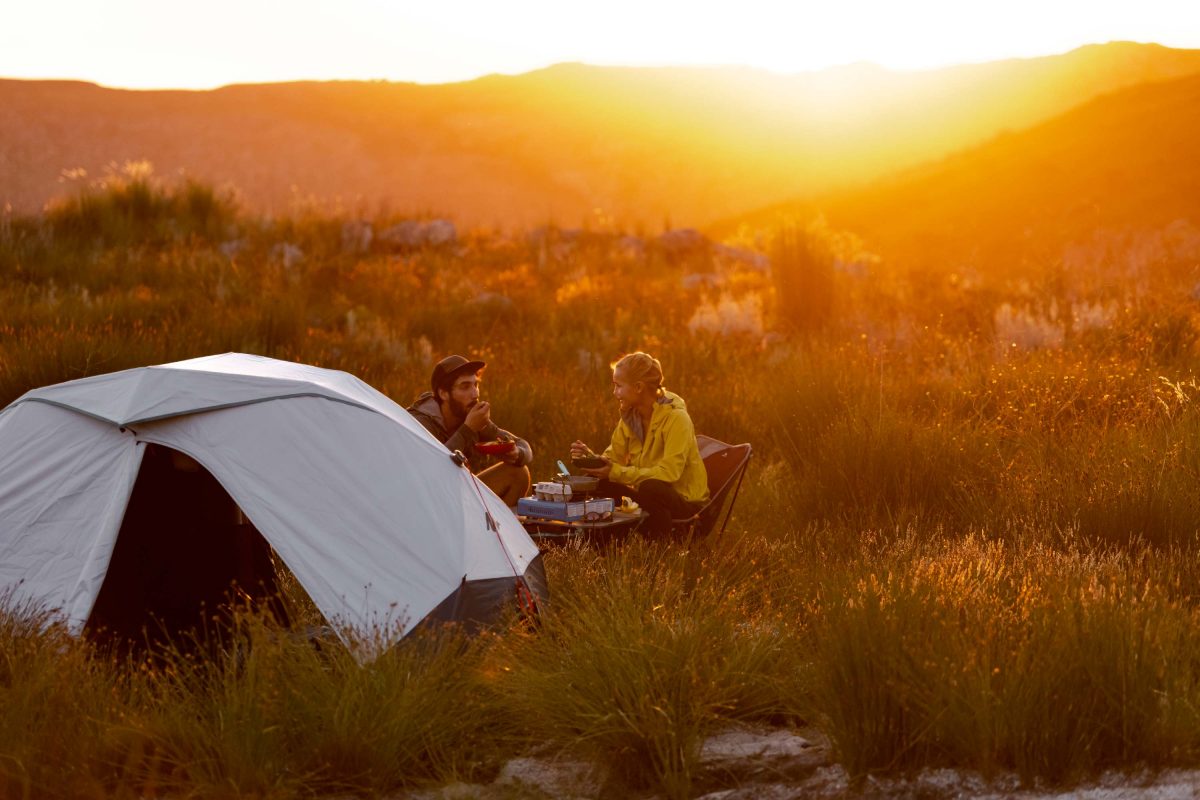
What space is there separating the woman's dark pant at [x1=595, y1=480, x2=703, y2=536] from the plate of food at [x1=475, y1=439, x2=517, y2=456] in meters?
0.84

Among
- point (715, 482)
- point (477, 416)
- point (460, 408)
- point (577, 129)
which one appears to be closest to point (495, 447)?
point (477, 416)

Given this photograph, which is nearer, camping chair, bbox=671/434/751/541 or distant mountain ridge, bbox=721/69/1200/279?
camping chair, bbox=671/434/751/541

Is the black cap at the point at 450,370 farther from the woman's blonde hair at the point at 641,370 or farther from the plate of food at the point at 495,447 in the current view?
the woman's blonde hair at the point at 641,370

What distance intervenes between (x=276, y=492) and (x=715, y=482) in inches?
123

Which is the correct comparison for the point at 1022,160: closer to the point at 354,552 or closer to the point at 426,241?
the point at 426,241

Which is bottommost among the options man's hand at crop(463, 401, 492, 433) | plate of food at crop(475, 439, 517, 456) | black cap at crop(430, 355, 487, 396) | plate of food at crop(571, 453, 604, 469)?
plate of food at crop(571, 453, 604, 469)

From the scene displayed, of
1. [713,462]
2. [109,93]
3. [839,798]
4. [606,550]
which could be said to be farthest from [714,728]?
[109,93]

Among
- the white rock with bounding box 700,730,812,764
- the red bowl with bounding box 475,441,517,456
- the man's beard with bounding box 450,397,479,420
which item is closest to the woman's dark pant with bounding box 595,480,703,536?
the red bowl with bounding box 475,441,517,456

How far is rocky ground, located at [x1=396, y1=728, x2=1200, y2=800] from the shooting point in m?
4.39

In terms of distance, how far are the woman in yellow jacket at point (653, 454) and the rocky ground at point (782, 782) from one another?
8.35 ft

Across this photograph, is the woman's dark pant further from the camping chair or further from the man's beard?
the man's beard

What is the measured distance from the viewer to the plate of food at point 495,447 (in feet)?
25.9

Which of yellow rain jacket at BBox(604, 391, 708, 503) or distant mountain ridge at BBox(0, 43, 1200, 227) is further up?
distant mountain ridge at BBox(0, 43, 1200, 227)

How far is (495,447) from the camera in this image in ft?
26.0
